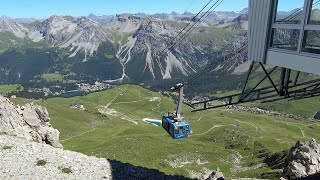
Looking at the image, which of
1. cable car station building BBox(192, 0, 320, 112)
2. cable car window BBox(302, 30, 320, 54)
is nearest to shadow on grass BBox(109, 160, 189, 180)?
cable car station building BBox(192, 0, 320, 112)

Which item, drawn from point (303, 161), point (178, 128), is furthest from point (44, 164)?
point (303, 161)

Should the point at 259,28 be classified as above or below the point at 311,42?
above

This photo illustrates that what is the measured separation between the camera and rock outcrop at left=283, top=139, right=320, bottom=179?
58.5 m

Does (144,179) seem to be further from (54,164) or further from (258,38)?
(258,38)

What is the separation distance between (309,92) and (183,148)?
97113mm

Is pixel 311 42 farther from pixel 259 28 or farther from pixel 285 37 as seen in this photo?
pixel 259 28

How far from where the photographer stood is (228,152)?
122 metres

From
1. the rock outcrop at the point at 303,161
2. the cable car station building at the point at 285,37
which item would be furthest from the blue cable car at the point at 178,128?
the rock outcrop at the point at 303,161

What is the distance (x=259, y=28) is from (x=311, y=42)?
3.79 metres

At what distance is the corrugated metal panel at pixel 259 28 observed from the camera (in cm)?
1888

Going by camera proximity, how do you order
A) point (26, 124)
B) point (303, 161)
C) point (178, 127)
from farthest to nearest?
1. point (303, 161)
2. point (26, 124)
3. point (178, 127)

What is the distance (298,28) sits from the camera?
659 inches

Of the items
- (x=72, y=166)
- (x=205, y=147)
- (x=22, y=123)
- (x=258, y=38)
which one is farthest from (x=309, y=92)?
(x=205, y=147)

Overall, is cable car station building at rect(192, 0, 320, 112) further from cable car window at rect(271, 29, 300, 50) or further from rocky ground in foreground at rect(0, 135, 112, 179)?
rocky ground in foreground at rect(0, 135, 112, 179)
